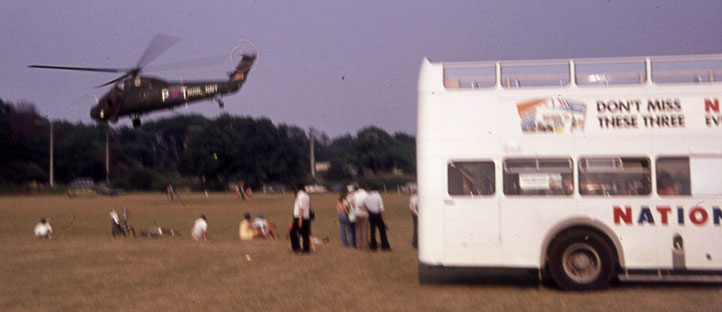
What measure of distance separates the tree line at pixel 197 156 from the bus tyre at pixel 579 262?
65.4 m

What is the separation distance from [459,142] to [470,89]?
818 mm

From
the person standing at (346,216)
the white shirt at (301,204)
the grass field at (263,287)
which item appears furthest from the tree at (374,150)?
the white shirt at (301,204)

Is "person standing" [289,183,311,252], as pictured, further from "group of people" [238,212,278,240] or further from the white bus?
"group of people" [238,212,278,240]

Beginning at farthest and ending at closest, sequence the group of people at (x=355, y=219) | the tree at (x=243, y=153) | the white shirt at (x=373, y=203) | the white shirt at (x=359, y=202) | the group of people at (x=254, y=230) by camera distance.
Answer: the tree at (x=243, y=153), the group of people at (x=254, y=230), the white shirt at (x=359, y=202), the white shirt at (x=373, y=203), the group of people at (x=355, y=219)

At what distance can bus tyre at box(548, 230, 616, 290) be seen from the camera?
11.5 m

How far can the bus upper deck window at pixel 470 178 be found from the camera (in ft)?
38.8

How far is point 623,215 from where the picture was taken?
37.7 ft

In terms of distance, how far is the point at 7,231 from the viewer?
31250 mm

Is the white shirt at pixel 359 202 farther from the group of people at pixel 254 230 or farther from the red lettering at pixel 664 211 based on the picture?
the red lettering at pixel 664 211

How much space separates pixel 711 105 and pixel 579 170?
2051mm

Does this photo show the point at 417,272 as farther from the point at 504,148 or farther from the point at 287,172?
the point at 287,172

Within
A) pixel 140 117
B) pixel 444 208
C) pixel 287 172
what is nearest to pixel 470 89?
pixel 444 208

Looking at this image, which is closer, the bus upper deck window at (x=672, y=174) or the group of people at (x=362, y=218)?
the bus upper deck window at (x=672, y=174)

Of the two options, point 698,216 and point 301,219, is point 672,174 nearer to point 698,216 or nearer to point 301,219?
point 698,216
